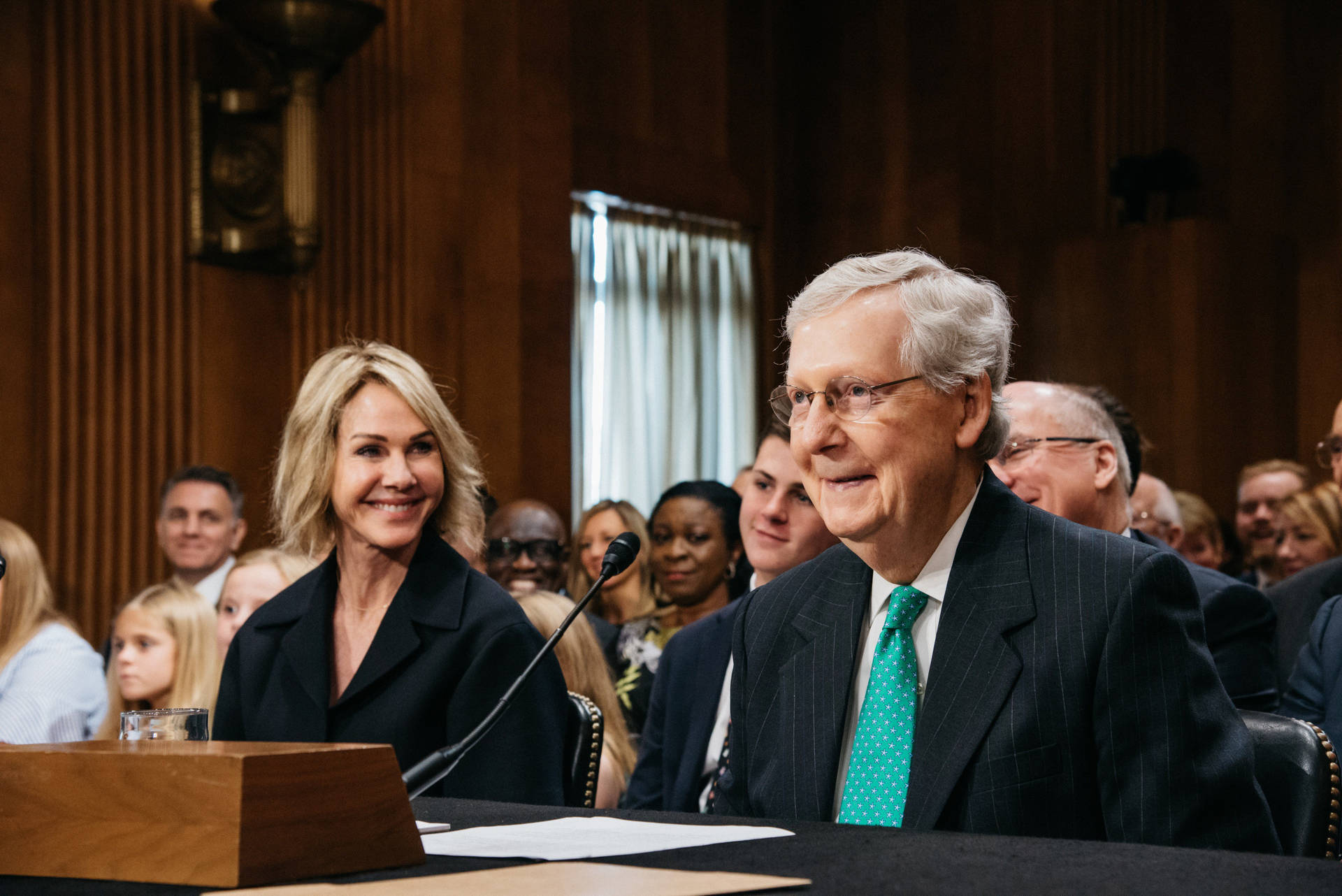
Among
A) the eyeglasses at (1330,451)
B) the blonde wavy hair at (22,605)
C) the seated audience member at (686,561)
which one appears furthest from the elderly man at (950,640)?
the blonde wavy hair at (22,605)

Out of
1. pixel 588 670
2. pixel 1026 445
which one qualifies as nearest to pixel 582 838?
pixel 588 670

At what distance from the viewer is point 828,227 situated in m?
9.37

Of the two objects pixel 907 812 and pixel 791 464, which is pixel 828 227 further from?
pixel 907 812

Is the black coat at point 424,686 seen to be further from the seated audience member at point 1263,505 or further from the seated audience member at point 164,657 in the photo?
the seated audience member at point 1263,505

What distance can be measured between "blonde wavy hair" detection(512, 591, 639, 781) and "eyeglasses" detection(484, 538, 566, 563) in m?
1.75

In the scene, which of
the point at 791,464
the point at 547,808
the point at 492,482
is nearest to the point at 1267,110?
the point at 492,482

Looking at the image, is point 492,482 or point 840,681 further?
point 492,482

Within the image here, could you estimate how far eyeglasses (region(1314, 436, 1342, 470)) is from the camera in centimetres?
367

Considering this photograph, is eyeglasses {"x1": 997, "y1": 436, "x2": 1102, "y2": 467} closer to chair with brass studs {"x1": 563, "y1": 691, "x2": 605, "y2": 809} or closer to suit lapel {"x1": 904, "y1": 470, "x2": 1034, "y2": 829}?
chair with brass studs {"x1": 563, "y1": 691, "x2": 605, "y2": 809}

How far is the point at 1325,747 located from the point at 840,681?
0.64 meters

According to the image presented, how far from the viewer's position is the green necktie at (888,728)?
1.94 meters

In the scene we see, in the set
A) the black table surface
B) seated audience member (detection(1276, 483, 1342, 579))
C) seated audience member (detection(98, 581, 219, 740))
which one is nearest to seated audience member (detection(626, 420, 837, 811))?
seated audience member (detection(98, 581, 219, 740))

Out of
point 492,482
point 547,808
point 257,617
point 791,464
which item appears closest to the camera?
point 547,808

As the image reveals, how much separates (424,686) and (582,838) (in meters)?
1.12
